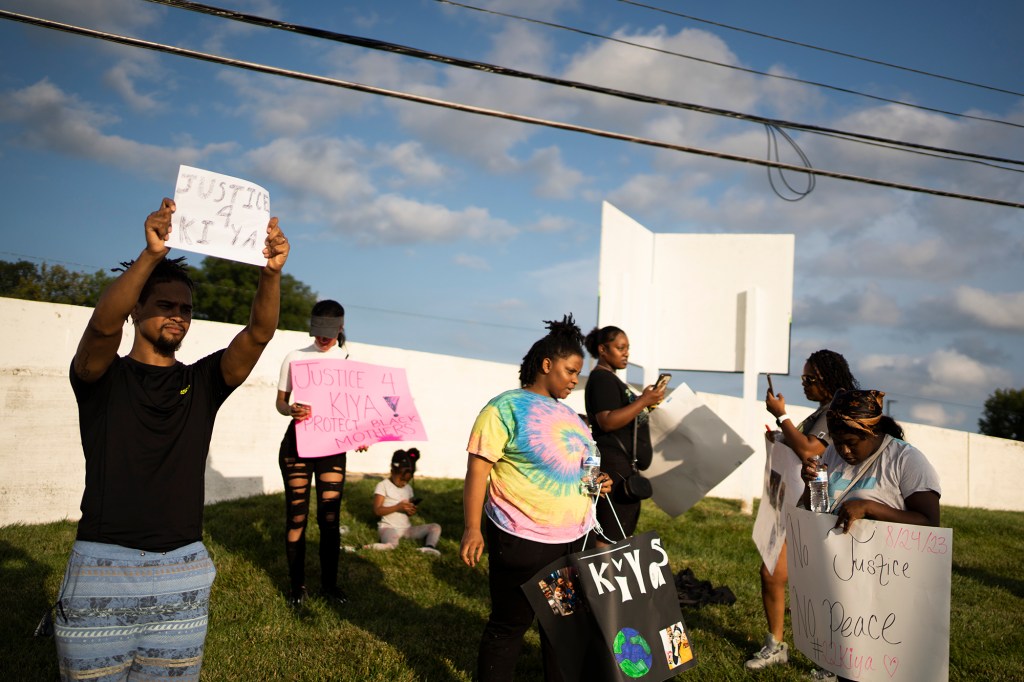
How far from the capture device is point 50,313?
9258mm

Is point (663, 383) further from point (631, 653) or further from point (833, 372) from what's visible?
point (631, 653)

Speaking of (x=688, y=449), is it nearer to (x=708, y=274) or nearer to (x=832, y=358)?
(x=832, y=358)

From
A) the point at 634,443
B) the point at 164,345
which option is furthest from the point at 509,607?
the point at 634,443

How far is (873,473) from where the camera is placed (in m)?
3.66

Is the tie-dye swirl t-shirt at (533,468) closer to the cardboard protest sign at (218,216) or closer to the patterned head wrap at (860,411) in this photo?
the patterned head wrap at (860,411)

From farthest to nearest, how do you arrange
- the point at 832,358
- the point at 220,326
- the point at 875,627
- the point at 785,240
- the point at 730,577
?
1. the point at 785,240
2. the point at 220,326
3. the point at 730,577
4. the point at 832,358
5. the point at 875,627

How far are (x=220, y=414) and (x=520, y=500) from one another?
810 cm

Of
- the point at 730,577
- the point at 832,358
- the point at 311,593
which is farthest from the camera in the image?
the point at 730,577

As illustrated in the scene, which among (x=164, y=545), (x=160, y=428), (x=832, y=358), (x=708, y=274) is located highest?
(x=708, y=274)

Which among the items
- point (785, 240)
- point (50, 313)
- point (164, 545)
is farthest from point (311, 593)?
point (785, 240)

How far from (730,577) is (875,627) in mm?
4481

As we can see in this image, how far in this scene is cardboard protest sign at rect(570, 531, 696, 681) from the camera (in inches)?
133

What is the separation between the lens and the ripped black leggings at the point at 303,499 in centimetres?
596

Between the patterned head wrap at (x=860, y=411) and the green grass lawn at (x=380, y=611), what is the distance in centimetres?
225
